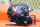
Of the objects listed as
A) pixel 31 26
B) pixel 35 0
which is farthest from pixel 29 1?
pixel 31 26

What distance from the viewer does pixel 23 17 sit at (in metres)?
0.88

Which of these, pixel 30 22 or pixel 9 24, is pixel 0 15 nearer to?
pixel 9 24

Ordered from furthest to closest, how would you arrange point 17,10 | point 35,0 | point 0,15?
point 35,0
point 0,15
point 17,10

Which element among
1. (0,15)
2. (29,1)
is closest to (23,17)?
(0,15)

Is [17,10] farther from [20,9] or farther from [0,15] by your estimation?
[0,15]

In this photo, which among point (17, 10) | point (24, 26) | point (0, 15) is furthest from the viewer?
point (0, 15)

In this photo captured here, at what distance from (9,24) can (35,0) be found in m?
1.68

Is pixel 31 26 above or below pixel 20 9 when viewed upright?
below

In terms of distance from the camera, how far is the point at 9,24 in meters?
1.00

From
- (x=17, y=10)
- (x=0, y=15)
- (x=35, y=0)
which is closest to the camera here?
(x=17, y=10)

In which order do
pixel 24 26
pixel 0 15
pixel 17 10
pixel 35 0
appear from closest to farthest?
pixel 17 10 < pixel 24 26 < pixel 0 15 < pixel 35 0

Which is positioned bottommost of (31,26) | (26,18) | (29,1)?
(31,26)

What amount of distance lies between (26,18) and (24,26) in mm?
111

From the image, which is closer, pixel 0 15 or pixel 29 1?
pixel 0 15
